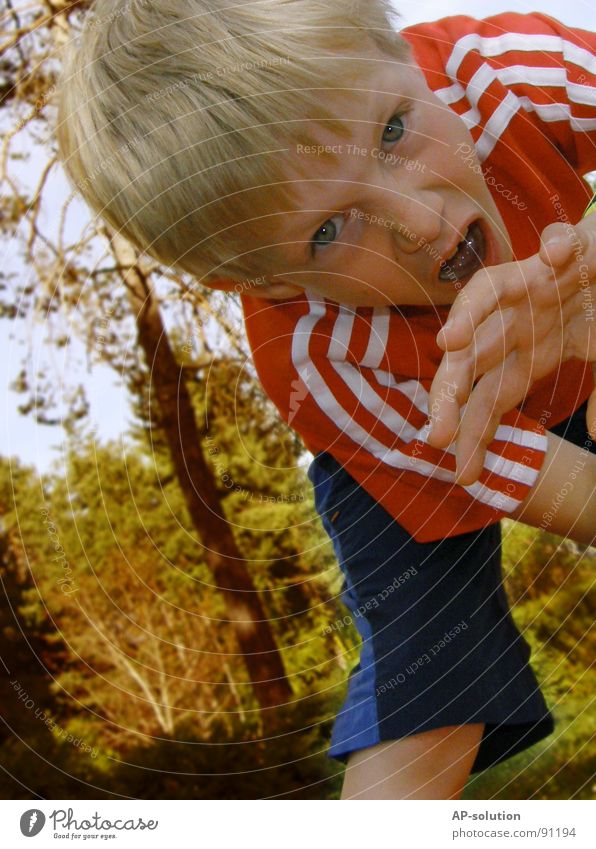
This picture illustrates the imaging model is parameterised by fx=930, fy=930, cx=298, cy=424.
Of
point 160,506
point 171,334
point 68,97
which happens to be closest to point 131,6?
point 68,97

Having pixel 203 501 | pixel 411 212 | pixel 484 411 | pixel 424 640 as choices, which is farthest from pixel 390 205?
pixel 203 501

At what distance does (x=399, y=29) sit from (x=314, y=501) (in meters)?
0.31

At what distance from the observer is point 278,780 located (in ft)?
2.29

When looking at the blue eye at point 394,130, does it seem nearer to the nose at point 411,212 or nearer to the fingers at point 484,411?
the nose at point 411,212

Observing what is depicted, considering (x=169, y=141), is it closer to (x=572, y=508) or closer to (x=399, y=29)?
(x=399, y=29)

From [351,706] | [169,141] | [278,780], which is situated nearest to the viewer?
[169,141]

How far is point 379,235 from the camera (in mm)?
508

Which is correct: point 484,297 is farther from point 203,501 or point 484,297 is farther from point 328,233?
point 203,501

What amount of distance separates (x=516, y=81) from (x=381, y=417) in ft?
0.71

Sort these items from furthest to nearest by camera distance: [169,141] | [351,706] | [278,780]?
[278,780]
[351,706]
[169,141]
